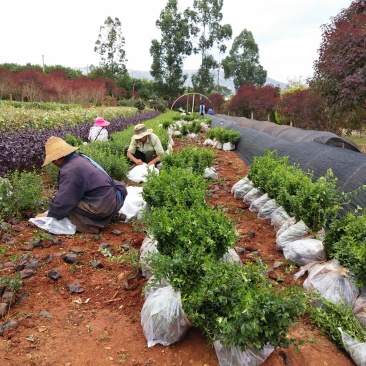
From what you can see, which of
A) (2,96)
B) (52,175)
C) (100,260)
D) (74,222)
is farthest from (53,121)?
(2,96)

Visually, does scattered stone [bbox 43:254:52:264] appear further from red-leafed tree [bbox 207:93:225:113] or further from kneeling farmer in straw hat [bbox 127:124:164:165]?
red-leafed tree [bbox 207:93:225:113]

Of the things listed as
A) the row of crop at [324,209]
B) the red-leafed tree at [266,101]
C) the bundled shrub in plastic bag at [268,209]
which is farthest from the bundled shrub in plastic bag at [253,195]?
the red-leafed tree at [266,101]

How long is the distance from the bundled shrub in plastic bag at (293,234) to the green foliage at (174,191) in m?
1.02

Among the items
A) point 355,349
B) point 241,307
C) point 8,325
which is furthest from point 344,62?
point 8,325

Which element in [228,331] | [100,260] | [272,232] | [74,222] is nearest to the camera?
[228,331]

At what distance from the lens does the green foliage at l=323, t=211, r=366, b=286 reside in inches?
99.2

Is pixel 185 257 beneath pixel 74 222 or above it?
above

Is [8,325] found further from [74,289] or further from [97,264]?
[97,264]

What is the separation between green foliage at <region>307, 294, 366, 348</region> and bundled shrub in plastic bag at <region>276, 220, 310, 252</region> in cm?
111

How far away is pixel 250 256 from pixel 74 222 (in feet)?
6.70

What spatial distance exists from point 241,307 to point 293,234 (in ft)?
6.85

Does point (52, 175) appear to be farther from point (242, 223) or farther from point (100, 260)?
point (242, 223)

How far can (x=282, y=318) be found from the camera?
172cm

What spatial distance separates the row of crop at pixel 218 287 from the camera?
5.63ft
